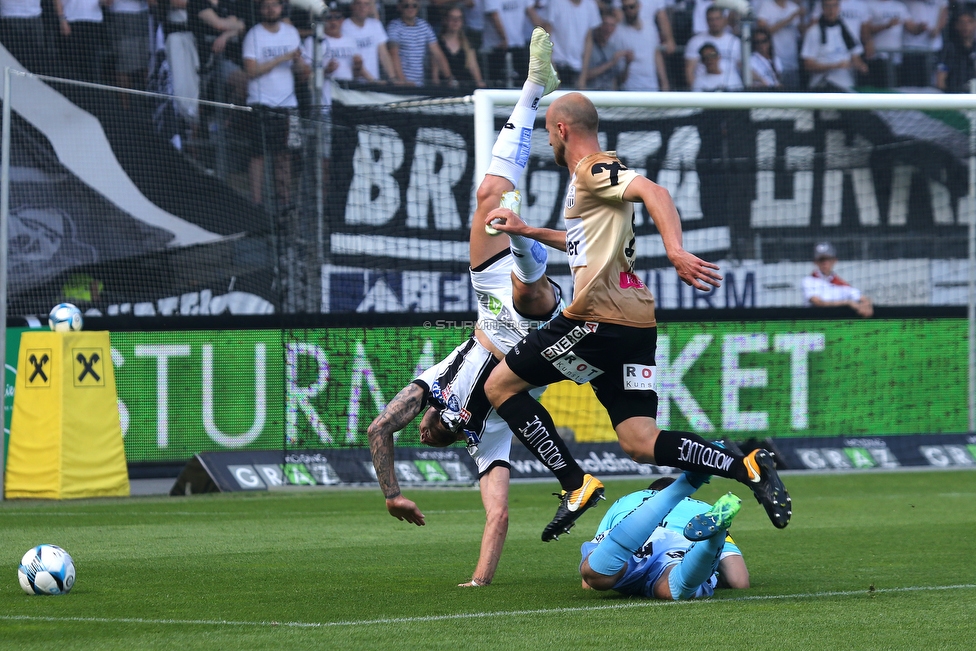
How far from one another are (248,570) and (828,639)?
3481mm

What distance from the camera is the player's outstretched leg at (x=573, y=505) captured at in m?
5.84

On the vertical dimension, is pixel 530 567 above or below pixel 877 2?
below

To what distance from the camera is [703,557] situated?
19.1 feet

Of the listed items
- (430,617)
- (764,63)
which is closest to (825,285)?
(764,63)

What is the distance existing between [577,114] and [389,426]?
1.94 m

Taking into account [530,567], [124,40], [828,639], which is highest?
[124,40]

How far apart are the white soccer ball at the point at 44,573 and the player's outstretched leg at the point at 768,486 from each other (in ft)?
10.2

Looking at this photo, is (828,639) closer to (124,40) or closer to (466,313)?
(466,313)

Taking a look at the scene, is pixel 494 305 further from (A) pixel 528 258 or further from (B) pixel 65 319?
(B) pixel 65 319

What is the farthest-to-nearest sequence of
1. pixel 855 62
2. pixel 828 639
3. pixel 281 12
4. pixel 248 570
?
pixel 855 62
pixel 281 12
pixel 248 570
pixel 828 639

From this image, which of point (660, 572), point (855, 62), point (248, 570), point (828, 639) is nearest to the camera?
point (828, 639)

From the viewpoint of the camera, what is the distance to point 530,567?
755cm

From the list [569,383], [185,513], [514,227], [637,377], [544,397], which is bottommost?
[185,513]

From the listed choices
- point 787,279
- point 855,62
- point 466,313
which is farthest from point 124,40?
point 855,62
